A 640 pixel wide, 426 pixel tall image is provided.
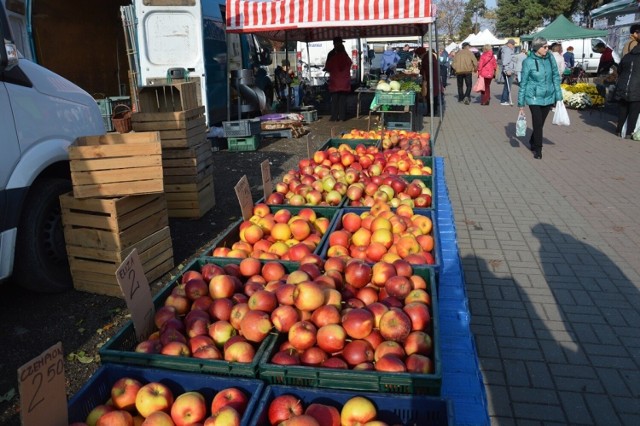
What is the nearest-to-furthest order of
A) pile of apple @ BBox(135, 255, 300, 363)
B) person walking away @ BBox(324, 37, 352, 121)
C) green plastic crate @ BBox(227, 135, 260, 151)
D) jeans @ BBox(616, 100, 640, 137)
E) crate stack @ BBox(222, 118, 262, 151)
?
pile of apple @ BBox(135, 255, 300, 363) → crate stack @ BBox(222, 118, 262, 151) → green plastic crate @ BBox(227, 135, 260, 151) → jeans @ BBox(616, 100, 640, 137) → person walking away @ BBox(324, 37, 352, 121)

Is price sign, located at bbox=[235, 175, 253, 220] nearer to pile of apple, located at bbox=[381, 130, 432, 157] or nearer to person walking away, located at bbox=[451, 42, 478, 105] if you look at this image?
pile of apple, located at bbox=[381, 130, 432, 157]

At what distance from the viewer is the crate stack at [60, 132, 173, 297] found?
424 centimetres

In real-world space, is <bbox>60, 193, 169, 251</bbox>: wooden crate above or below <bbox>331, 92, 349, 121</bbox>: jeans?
below

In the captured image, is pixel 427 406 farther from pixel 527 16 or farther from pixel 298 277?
pixel 527 16

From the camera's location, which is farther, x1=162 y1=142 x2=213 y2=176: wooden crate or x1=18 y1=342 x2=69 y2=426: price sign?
x1=162 y1=142 x2=213 y2=176: wooden crate

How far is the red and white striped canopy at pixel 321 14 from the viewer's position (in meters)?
10.1

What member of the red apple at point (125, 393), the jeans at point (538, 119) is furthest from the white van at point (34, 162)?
the jeans at point (538, 119)

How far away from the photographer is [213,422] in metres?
1.74

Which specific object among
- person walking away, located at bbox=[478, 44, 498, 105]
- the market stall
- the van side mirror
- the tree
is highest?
the tree

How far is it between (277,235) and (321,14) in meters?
8.39

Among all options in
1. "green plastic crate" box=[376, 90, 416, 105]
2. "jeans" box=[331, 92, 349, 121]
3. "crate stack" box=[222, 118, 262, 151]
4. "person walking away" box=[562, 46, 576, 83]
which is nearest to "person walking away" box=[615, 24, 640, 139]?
"green plastic crate" box=[376, 90, 416, 105]

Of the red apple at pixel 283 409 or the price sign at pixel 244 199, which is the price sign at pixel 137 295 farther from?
the price sign at pixel 244 199

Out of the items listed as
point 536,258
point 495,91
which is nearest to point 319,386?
point 536,258

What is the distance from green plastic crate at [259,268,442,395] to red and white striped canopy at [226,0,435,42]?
30.4 feet
